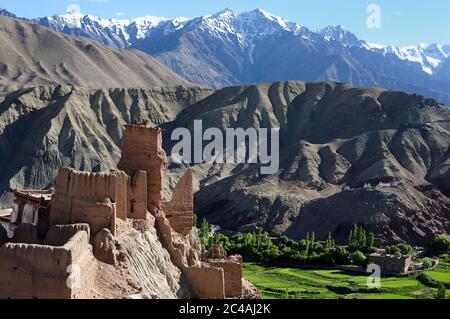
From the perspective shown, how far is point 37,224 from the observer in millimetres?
37000

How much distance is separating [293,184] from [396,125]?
42286 millimetres

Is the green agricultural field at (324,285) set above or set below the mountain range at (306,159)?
below

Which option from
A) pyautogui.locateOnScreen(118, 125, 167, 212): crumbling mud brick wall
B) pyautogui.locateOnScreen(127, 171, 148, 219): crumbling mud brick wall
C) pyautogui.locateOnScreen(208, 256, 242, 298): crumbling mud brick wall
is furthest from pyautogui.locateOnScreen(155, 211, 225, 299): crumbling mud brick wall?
pyautogui.locateOnScreen(208, 256, 242, 298): crumbling mud brick wall

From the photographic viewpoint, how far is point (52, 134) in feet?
551

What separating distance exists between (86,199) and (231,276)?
12.5 m

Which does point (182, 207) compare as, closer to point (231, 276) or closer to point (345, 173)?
point (231, 276)

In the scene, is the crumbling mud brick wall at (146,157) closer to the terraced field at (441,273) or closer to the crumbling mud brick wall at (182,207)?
the crumbling mud brick wall at (182,207)

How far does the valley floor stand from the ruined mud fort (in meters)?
21.4

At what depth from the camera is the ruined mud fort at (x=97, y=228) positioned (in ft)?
99.6

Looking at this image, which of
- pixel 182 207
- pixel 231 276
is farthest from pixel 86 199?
pixel 231 276

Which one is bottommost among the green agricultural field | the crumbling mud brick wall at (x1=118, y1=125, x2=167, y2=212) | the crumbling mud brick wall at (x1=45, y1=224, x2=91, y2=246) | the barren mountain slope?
the green agricultural field

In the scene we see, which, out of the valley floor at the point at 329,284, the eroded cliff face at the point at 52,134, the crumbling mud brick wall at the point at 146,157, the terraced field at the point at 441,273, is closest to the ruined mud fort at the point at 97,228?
the crumbling mud brick wall at the point at 146,157

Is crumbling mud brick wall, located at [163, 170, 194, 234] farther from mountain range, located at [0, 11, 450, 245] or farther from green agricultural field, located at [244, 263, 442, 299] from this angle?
mountain range, located at [0, 11, 450, 245]

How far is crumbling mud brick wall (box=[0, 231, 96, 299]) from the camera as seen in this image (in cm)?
2992
